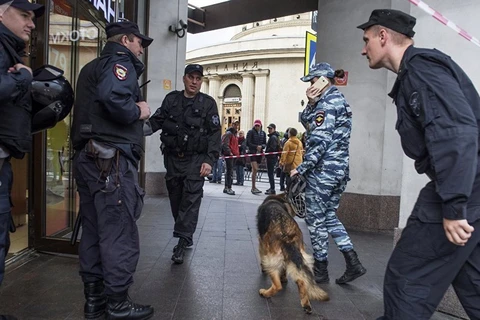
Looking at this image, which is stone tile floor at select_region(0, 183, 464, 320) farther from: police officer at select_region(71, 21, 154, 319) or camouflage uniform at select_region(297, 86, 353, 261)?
camouflage uniform at select_region(297, 86, 353, 261)

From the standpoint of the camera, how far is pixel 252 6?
9.59 m

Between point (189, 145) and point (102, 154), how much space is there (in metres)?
1.66

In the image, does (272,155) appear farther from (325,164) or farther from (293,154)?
(325,164)

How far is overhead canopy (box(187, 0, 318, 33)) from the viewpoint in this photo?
8.77 metres

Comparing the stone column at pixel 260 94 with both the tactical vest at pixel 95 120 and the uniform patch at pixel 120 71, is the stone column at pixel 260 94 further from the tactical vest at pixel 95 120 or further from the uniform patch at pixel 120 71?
the uniform patch at pixel 120 71

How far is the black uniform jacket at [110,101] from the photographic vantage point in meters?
2.65

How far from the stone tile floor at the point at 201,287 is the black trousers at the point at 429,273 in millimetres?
1309

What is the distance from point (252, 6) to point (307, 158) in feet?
23.0

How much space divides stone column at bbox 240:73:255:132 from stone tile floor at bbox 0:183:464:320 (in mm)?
28294

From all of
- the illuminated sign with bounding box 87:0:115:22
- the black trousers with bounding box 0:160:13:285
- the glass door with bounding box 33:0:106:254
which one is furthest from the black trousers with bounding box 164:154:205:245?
the black trousers with bounding box 0:160:13:285

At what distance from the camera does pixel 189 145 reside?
433 centimetres

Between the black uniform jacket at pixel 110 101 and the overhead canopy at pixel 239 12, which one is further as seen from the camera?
the overhead canopy at pixel 239 12

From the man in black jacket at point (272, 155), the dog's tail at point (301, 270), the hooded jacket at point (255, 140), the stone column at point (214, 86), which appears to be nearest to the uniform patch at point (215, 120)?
the dog's tail at point (301, 270)

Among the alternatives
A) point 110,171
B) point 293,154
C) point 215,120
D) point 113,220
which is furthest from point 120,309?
point 293,154
